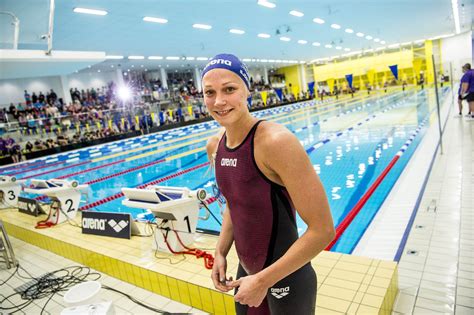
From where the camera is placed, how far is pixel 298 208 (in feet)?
3.20

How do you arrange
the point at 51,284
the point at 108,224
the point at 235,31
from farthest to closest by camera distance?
the point at 235,31 < the point at 108,224 < the point at 51,284

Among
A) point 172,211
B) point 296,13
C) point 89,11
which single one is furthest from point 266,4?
point 172,211

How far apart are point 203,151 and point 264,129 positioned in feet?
33.1

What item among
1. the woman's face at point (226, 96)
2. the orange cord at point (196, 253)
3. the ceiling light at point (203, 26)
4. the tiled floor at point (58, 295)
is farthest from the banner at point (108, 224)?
the ceiling light at point (203, 26)

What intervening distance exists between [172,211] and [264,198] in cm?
200

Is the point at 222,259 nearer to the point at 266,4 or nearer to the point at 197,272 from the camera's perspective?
the point at 197,272

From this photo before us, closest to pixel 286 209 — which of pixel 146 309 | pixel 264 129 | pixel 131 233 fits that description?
pixel 264 129

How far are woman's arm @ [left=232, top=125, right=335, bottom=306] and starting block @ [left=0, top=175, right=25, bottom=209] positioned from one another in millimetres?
6439

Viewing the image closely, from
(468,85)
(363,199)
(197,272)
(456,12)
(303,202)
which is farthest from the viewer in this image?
(456,12)

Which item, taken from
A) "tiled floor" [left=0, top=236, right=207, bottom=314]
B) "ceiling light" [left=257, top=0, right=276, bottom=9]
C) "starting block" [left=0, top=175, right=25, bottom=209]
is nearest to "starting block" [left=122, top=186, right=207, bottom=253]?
"tiled floor" [left=0, top=236, right=207, bottom=314]

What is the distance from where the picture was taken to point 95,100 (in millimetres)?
22641

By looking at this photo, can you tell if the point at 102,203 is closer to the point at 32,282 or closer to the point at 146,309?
the point at 32,282

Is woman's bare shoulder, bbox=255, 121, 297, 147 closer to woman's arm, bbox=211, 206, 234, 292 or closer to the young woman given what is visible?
the young woman

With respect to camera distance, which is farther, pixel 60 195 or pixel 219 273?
pixel 60 195
